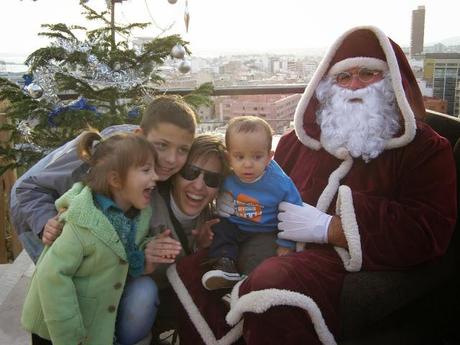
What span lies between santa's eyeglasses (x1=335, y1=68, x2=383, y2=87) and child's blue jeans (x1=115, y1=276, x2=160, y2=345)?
1329 millimetres

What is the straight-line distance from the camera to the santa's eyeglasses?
2229mm

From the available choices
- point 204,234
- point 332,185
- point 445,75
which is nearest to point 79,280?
point 204,234

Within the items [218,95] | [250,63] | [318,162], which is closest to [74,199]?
[318,162]

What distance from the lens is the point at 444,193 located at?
1.91 m

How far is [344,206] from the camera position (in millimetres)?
1957

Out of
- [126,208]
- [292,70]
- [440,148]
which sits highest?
[292,70]

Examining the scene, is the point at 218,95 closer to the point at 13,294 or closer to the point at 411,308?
the point at 13,294

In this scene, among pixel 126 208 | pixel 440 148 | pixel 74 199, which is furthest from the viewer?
pixel 440 148

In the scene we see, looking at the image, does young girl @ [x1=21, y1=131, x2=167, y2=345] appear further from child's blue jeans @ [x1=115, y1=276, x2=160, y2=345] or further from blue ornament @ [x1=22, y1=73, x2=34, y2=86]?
blue ornament @ [x1=22, y1=73, x2=34, y2=86]

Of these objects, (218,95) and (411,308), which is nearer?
(411,308)

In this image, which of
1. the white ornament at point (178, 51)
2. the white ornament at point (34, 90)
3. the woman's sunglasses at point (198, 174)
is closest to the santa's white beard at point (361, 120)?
the woman's sunglasses at point (198, 174)

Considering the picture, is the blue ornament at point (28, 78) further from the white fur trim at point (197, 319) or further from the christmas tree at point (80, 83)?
the white fur trim at point (197, 319)

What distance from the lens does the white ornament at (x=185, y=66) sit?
3.21 m

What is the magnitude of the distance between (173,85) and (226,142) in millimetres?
1972
